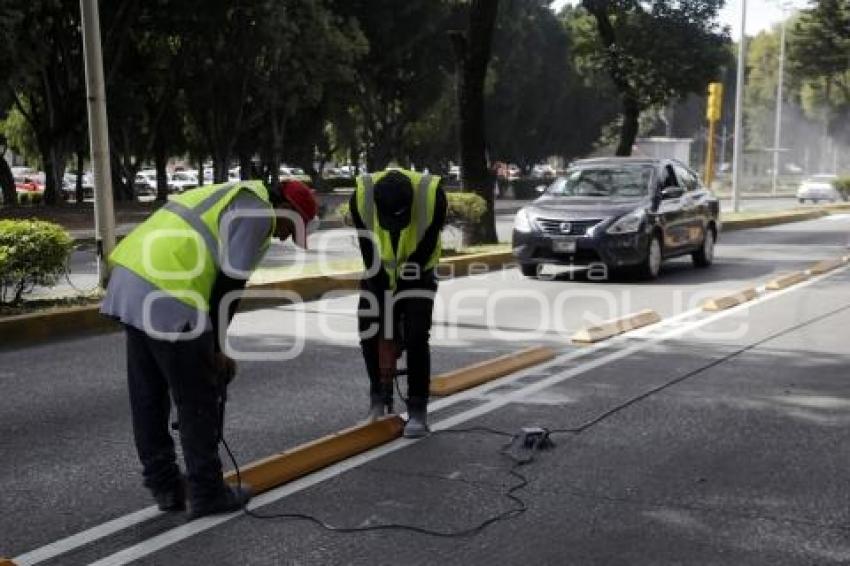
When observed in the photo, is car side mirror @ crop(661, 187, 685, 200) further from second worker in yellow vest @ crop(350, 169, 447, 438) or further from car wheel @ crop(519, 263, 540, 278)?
second worker in yellow vest @ crop(350, 169, 447, 438)

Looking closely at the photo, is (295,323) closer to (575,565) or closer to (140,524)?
(140,524)

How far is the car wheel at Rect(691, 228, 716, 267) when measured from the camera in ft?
52.4

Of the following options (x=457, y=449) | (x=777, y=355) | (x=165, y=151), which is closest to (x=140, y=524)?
(x=457, y=449)

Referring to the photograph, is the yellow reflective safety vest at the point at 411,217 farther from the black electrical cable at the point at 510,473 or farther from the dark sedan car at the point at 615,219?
the dark sedan car at the point at 615,219

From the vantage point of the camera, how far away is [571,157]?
6712 centimetres

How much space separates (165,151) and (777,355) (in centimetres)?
Result: 3865

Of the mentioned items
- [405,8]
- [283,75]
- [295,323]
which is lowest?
[295,323]

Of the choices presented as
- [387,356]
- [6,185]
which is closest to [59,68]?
[6,185]

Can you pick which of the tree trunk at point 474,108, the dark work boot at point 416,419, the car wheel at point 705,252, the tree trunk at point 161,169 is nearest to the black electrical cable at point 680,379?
the dark work boot at point 416,419

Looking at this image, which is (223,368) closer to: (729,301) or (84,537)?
(84,537)

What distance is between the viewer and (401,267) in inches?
228

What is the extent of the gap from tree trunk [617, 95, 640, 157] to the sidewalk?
2267 cm

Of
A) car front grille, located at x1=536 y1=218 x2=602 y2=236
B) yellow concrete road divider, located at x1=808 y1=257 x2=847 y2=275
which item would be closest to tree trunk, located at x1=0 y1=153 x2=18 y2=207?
car front grille, located at x1=536 y1=218 x2=602 y2=236

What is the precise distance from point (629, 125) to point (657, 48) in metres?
2.32
